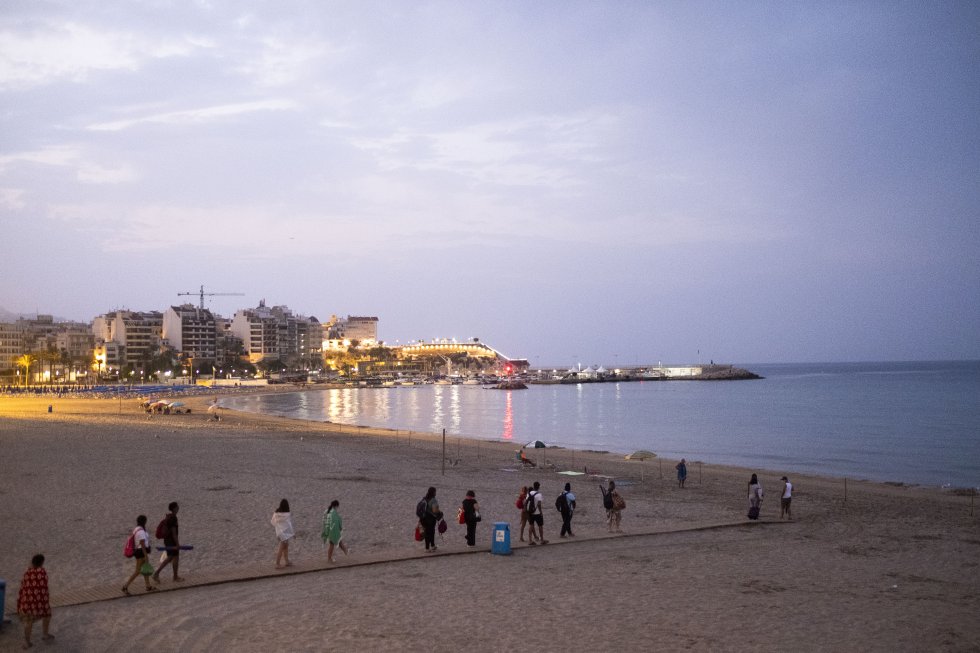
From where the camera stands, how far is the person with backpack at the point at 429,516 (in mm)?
13375

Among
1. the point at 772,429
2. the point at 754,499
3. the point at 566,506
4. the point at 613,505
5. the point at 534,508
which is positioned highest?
the point at 534,508

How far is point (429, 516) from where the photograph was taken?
13.5 m

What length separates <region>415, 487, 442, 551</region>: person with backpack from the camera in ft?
43.9

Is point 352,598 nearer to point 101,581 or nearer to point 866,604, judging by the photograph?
point 101,581

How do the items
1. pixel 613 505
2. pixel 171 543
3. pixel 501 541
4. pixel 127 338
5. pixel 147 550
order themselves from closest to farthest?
pixel 147 550 < pixel 171 543 < pixel 501 541 < pixel 613 505 < pixel 127 338

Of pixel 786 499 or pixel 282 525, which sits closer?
pixel 282 525

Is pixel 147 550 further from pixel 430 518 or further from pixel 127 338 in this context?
pixel 127 338

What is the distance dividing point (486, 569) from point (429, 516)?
145cm

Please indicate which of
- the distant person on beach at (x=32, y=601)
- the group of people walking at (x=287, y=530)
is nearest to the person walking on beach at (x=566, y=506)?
the group of people walking at (x=287, y=530)

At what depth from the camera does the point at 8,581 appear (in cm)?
1166

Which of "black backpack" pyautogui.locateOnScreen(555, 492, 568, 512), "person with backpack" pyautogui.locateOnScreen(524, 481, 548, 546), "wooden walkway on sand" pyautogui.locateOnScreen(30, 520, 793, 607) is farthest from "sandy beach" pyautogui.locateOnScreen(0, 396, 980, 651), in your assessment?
"black backpack" pyautogui.locateOnScreen(555, 492, 568, 512)

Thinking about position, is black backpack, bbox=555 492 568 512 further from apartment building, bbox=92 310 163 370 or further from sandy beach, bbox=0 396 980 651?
apartment building, bbox=92 310 163 370

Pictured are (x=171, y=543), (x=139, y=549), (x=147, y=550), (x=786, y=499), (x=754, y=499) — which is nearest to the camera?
(x=139, y=549)

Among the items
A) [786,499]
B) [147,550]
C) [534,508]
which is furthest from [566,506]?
[147,550]
